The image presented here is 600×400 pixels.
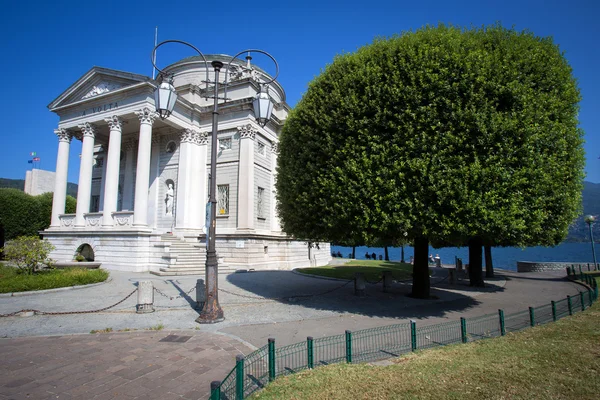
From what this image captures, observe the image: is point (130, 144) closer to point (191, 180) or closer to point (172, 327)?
point (191, 180)

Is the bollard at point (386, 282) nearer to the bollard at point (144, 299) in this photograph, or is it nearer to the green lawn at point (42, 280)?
the bollard at point (144, 299)

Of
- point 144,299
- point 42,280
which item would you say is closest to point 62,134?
point 42,280

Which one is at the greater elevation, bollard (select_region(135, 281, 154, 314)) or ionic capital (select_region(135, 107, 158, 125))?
ionic capital (select_region(135, 107, 158, 125))

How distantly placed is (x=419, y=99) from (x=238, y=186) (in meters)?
17.5

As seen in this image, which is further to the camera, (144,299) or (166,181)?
(166,181)

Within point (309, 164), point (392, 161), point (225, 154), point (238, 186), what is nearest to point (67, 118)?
point (225, 154)

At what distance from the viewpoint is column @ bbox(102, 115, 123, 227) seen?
23328 millimetres

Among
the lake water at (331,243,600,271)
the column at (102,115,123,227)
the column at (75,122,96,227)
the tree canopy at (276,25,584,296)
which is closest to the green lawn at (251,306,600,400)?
the tree canopy at (276,25,584,296)

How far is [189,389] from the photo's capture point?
18.0 feet

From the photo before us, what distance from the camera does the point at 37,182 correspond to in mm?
48156

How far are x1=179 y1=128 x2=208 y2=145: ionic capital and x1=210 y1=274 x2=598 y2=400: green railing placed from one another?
76.1 feet

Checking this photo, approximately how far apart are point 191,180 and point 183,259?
817 centimetres

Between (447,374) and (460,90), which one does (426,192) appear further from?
(447,374)

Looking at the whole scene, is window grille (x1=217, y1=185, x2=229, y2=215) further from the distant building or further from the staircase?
the distant building
